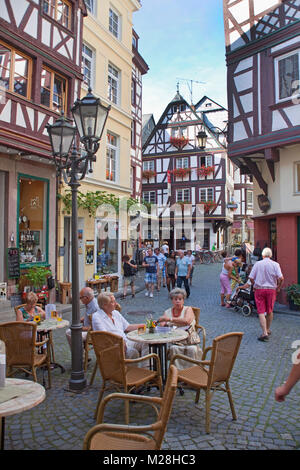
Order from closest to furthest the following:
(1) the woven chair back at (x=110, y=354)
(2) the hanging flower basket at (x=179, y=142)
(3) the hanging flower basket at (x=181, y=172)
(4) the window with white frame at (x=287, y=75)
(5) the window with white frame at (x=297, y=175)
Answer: (1) the woven chair back at (x=110, y=354) < (4) the window with white frame at (x=287, y=75) < (5) the window with white frame at (x=297, y=175) < (2) the hanging flower basket at (x=179, y=142) < (3) the hanging flower basket at (x=181, y=172)

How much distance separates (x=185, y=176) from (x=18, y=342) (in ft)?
101

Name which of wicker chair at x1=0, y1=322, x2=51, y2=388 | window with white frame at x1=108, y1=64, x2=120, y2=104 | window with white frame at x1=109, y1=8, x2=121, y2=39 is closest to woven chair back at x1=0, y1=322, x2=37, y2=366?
wicker chair at x1=0, y1=322, x2=51, y2=388

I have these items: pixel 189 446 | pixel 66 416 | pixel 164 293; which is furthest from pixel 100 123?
pixel 164 293

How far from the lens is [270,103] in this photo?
1088cm

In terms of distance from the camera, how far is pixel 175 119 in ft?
108

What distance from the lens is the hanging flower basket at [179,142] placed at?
33.1 m

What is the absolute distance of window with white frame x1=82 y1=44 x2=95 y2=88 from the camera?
13.4m

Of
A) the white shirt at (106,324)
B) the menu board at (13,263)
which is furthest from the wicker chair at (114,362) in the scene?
the menu board at (13,263)

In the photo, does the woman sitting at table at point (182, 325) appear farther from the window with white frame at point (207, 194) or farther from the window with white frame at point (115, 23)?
the window with white frame at point (207, 194)

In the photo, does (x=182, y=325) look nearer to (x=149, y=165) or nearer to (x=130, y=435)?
(x=130, y=435)

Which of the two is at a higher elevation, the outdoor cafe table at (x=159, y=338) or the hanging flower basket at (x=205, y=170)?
the hanging flower basket at (x=205, y=170)

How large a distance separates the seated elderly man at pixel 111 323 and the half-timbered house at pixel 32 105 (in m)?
5.51

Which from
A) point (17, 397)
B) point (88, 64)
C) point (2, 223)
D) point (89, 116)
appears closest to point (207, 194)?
point (88, 64)
